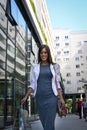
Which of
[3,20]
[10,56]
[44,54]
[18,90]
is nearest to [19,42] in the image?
[18,90]

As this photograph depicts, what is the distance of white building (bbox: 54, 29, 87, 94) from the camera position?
105 m

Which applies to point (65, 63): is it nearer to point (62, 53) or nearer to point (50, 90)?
point (62, 53)

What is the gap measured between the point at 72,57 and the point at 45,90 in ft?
341

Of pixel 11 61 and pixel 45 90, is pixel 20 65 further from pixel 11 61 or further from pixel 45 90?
pixel 45 90

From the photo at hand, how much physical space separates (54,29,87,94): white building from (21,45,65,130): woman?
97955 mm

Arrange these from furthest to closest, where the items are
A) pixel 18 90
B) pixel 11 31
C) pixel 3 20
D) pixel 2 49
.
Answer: pixel 18 90 → pixel 11 31 → pixel 3 20 → pixel 2 49

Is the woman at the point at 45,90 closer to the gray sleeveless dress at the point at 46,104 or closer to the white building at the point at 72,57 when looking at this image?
the gray sleeveless dress at the point at 46,104

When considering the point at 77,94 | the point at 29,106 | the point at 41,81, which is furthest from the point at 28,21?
the point at 77,94

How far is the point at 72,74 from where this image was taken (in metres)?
107

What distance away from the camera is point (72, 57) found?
109062 millimetres

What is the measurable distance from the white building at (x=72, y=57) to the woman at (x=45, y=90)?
3856 inches

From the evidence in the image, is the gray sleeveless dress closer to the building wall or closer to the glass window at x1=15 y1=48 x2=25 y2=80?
the building wall

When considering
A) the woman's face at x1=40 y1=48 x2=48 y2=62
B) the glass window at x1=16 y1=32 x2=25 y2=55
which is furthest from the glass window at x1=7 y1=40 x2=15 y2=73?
the woman's face at x1=40 y1=48 x2=48 y2=62

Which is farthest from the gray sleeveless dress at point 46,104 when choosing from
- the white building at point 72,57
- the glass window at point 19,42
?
the white building at point 72,57
